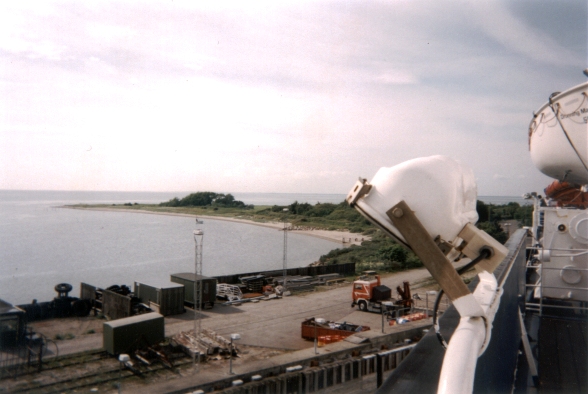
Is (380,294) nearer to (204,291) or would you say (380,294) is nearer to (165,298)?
(204,291)

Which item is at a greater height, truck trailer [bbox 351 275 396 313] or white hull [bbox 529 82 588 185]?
white hull [bbox 529 82 588 185]

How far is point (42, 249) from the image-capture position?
78.2 metres

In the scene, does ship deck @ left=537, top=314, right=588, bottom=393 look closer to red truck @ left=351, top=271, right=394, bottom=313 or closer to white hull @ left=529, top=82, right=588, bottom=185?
white hull @ left=529, top=82, right=588, bottom=185

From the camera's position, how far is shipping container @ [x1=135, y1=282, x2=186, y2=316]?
78.1ft

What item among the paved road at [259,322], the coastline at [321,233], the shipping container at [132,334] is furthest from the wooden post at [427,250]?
the coastline at [321,233]

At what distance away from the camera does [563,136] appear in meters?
6.17

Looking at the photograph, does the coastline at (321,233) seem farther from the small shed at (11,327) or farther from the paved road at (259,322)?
the small shed at (11,327)

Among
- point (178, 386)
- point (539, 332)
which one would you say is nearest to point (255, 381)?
point (178, 386)

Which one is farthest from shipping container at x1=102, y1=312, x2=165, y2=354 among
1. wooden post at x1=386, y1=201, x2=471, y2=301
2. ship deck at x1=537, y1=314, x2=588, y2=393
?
wooden post at x1=386, y1=201, x2=471, y2=301

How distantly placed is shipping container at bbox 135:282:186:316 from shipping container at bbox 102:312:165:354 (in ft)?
20.1

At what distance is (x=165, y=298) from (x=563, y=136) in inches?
852

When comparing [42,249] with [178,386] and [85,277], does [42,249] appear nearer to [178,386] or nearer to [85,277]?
[85,277]

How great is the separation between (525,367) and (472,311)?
171 inches

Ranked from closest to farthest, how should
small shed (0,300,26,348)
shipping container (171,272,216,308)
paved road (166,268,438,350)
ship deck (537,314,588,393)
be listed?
1. ship deck (537,314,588,393)
2. small shed (0,300,26,348)
3. paved road (166,268,438,350)
4. shipping container (171,272,216,308)
